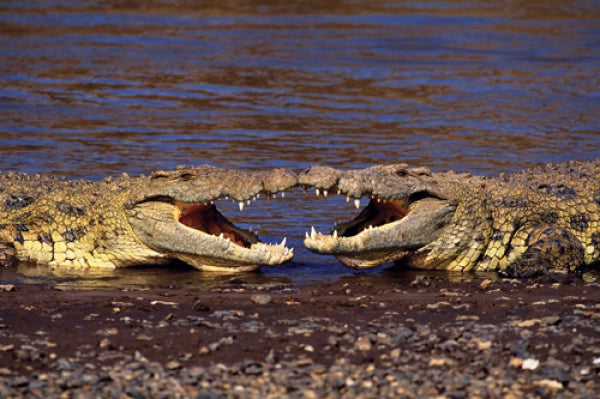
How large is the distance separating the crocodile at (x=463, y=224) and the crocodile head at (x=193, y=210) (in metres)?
0.43

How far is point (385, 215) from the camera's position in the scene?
8.12 m

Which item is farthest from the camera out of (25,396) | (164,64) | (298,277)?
(164,64)

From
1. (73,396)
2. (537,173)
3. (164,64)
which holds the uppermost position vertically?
(164,64)

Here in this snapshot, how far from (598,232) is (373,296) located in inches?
92.9

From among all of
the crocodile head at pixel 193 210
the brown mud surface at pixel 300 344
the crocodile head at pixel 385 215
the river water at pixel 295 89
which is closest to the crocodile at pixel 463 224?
the crocodile head at pixel 385 215

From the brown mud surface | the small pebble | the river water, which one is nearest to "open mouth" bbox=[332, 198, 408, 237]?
the river water

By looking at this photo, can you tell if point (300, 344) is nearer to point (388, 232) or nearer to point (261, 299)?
point (261, 299)

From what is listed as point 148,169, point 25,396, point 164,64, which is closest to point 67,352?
point 25,396

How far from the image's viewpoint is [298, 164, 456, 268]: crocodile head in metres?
7.38

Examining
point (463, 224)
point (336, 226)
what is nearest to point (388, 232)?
point (336, 226)

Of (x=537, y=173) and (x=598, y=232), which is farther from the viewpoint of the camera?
(x=537, y=173)

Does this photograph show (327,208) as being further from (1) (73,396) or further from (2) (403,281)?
(1) (73,396)

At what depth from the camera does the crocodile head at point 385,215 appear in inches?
290

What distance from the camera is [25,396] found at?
4.80m
